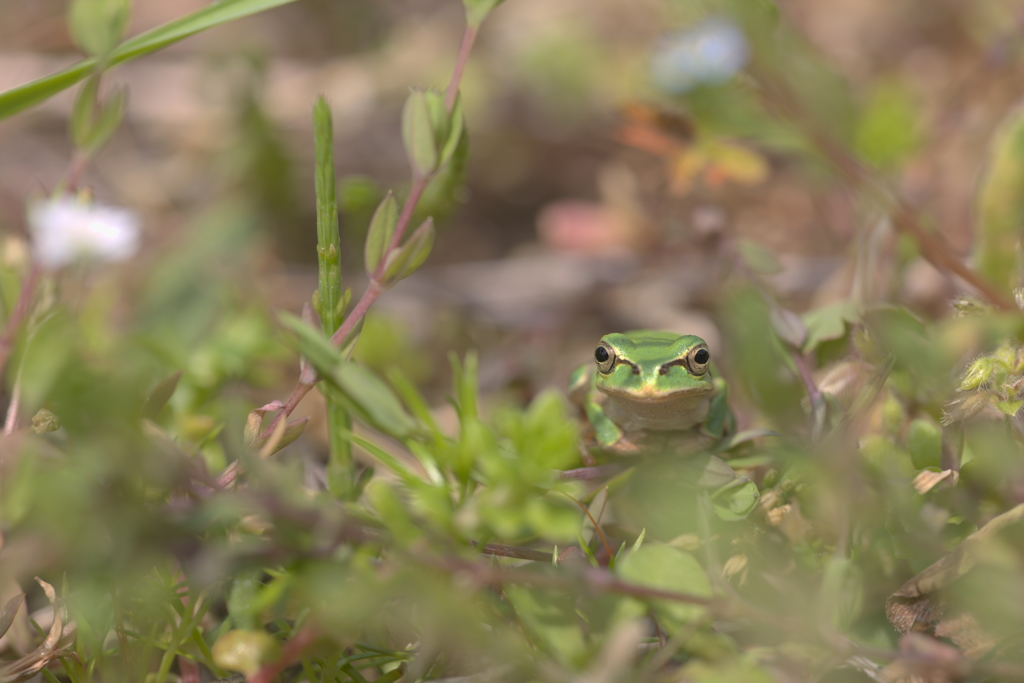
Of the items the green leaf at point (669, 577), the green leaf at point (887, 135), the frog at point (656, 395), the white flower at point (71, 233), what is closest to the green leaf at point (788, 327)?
the frog at point (656, 395)

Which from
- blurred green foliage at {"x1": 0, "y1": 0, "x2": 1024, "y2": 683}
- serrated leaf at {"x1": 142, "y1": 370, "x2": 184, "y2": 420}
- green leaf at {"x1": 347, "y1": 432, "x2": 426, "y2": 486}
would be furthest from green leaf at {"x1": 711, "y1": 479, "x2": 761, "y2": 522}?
serrated leaf at {"x1": 142, "y1": 370, "x2": 184, "y2": 420}

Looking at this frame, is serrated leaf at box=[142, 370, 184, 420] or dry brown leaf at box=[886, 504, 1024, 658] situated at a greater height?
serrated leaf at box=[142, 370, 184, 420]

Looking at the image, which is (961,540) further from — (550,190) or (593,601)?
(550,190)

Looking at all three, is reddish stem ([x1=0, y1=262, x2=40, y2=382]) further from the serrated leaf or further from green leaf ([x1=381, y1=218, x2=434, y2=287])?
green leaf ([x1=381, y1=218, x2=434, y2=287])

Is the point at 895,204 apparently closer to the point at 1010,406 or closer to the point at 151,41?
the point at 1010,406

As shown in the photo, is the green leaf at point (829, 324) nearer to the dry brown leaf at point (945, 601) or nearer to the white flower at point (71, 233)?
the dry brown leaf at point (945, 601)
